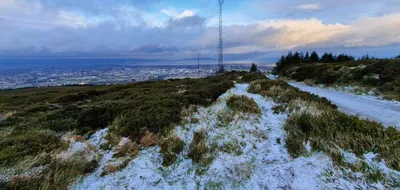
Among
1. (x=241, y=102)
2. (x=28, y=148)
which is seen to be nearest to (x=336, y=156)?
(x=241, y=102)

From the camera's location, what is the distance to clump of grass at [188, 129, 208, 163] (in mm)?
5141

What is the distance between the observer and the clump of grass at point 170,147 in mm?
5143

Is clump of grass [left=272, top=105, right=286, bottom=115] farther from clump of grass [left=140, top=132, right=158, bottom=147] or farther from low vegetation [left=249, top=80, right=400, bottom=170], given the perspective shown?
clump of grass [left=140, top=132, right=158, bottom=147]

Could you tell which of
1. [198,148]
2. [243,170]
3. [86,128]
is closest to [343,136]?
[243,170]

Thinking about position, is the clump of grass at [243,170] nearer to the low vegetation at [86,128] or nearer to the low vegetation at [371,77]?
the low vegetation at [86,128]

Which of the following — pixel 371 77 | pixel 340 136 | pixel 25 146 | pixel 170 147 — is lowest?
pixel 170 147

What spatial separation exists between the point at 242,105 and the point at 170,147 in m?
4.02

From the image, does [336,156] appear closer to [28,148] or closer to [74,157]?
[74,157]

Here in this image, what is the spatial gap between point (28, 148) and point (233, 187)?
5776mm

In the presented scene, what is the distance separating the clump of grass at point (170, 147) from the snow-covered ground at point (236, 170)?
0.14 m

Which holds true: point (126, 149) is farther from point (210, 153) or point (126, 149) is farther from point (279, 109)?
point (279, 109)

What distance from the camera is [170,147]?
5625mm

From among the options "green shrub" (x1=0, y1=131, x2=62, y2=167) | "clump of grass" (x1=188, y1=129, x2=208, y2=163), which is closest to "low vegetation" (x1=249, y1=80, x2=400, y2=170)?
"clump of grass" (x1=188, y1=129, x2=208, y2=163)

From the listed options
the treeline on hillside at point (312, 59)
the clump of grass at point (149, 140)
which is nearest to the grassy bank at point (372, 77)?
the clump of grass at point (149, 140)
